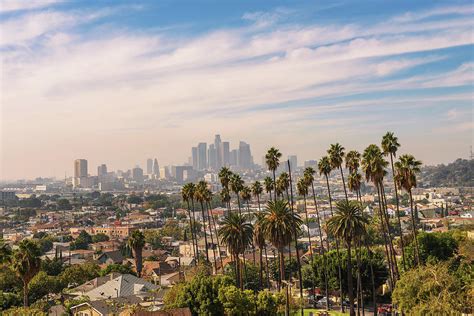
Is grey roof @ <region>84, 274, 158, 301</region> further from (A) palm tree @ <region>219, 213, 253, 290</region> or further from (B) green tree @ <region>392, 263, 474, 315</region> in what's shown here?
(B) green tree @ <region>392, 263, 474, 315</region>

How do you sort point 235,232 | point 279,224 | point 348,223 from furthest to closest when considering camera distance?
point 235,232
point 348,223
point 279,224

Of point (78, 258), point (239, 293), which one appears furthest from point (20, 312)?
point (78, 258)

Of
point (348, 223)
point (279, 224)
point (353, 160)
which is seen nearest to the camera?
point (279, 224)

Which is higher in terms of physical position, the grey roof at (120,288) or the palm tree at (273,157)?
the palm tree at (273,157)

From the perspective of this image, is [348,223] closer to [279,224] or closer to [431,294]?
[279,224]

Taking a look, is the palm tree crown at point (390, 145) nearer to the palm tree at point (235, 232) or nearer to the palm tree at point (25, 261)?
the palm tree at point (235, 232)

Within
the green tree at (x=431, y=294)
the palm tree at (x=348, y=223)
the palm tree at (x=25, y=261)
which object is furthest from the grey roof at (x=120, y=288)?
the green tree at (x=431, y=294)

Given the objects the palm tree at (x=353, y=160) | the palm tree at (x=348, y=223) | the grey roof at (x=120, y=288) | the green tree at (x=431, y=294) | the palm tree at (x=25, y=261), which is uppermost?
the palm tree at (x=353, y=160)

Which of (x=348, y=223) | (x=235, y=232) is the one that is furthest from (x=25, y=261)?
(x=348, y=223)

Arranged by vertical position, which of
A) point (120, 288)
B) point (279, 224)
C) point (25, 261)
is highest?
point (279, 224)
